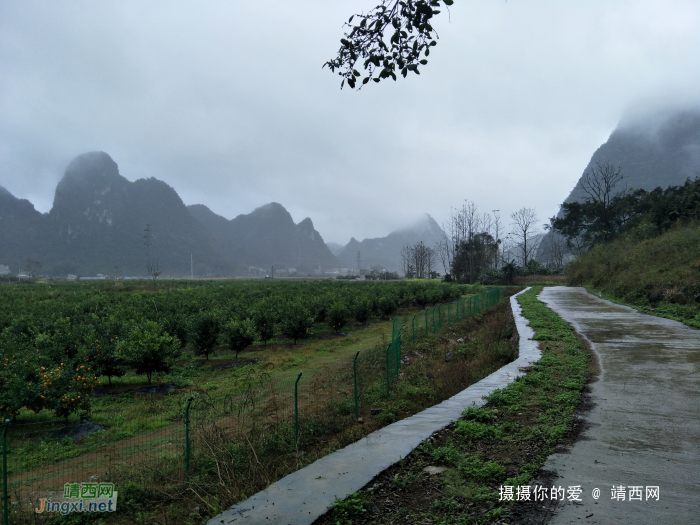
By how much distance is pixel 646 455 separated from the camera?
12.8 feet

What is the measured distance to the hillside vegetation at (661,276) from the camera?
14.1 meters

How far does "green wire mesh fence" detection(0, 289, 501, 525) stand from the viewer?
4945mm

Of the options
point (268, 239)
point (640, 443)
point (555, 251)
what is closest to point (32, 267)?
point (268, 239)

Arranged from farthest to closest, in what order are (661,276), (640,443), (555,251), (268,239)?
(268,239) < (555,251) < (661,276) < (640,443)

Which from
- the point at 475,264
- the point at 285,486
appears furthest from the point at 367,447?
the point at 475,264

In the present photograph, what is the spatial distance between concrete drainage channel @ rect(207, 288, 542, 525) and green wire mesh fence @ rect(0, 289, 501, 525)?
0.80m

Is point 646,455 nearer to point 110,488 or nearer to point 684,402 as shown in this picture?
point 684,402

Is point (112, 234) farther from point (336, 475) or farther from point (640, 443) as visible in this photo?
point (640, 443)

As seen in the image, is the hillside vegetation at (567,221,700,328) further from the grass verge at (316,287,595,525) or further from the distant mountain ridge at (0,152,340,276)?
the distant mountain ridge at (0,152,340,276)

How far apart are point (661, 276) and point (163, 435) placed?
1861 centimetres

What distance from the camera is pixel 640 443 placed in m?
4.18

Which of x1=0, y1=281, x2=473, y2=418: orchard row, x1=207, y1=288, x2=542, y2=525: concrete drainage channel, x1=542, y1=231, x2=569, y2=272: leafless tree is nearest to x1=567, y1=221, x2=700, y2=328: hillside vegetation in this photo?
x1=207, y1=288, x2=542, y2=525: concrete drainage channel

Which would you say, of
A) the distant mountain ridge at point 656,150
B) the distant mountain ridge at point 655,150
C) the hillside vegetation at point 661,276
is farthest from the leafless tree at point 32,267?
the distant mountain ridge at point 656,150

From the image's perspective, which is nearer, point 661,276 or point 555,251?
point 661,276
